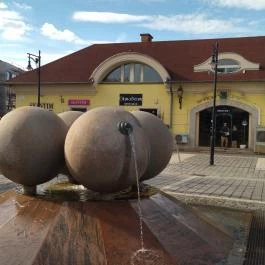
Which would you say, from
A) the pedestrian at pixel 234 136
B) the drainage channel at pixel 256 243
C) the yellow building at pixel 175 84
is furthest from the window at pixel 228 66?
the drainage channel at pixel 256 243

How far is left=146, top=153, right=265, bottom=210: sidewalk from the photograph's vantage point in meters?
10.9

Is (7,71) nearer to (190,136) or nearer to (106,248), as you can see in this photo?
(190,136)

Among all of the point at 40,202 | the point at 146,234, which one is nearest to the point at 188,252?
the point at 146,234

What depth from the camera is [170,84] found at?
3141 cm

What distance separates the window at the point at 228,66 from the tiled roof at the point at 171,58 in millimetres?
456

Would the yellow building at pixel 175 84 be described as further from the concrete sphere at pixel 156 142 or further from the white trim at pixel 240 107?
the concrete sphere at pixel 156 142

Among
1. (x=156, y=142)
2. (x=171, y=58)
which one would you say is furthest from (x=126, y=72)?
(x=156, y=142)

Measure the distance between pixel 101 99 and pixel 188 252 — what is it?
92.8ft

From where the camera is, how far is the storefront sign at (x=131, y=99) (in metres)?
32.8

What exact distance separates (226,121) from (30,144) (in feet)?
83.6

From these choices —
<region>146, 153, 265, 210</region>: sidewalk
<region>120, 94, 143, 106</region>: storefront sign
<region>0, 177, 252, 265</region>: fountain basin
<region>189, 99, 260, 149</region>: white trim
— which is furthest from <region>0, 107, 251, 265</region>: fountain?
<region>120, 94, 143, 106</region>: storefront sign

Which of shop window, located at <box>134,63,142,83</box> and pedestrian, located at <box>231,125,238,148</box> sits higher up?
shop window, located at <box>134,63,142,83</box>

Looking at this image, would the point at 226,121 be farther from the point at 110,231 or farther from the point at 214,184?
the point at 110,231

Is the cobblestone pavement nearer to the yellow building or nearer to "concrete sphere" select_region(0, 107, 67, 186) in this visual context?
"concrete sphere" select_region(0, 107, 67, 186)
